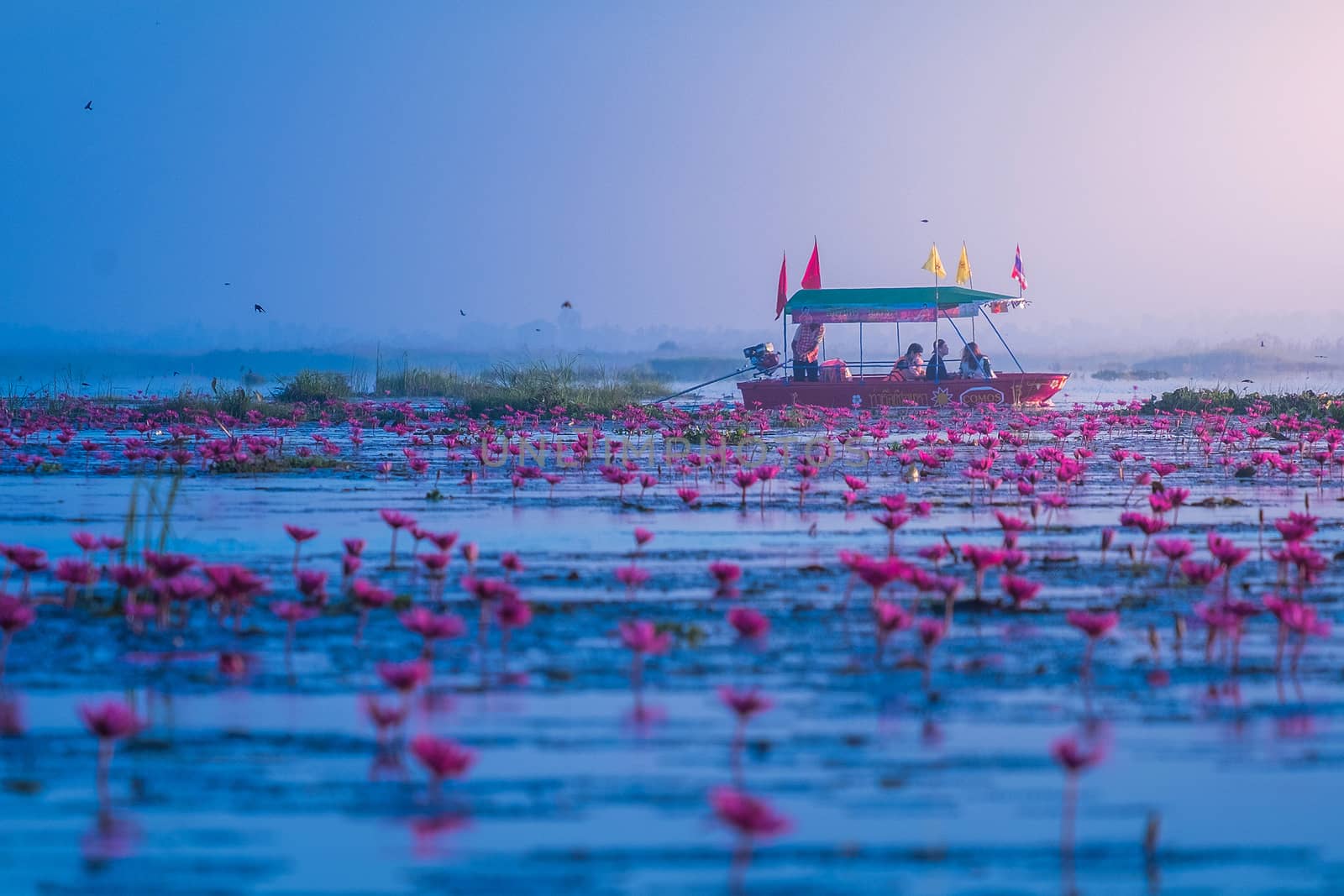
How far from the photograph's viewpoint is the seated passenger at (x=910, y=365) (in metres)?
24.5

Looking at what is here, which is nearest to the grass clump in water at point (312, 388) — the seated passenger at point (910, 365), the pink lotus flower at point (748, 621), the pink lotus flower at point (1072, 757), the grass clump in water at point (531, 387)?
the grass clump in water at point (531, 387)

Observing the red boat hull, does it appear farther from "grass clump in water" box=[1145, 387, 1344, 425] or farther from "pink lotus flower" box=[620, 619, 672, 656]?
"pink lotus flower" box=[620, 619, 672, 656]

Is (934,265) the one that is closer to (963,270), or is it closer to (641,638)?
(963,270)

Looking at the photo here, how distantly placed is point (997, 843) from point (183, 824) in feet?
5.33

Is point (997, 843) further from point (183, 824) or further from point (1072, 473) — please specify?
point (1072, 473)

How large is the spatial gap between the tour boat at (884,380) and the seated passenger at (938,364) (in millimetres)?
228

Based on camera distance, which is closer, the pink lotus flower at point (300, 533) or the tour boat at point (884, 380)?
the pink lotus flower at point (300, 533)

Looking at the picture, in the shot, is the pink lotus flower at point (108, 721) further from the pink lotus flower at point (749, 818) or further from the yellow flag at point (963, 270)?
the yellow flag at point (963, 270)

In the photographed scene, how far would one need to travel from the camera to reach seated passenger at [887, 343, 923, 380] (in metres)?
24.5

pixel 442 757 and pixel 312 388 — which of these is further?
pixel 312 388

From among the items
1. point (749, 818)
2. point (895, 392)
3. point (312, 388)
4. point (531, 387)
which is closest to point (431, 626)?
point (749, 818)

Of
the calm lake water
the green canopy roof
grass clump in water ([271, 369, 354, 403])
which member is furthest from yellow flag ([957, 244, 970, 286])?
the calm lake water

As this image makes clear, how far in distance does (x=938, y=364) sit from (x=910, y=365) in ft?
1.74

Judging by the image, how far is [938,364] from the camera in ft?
80.6
